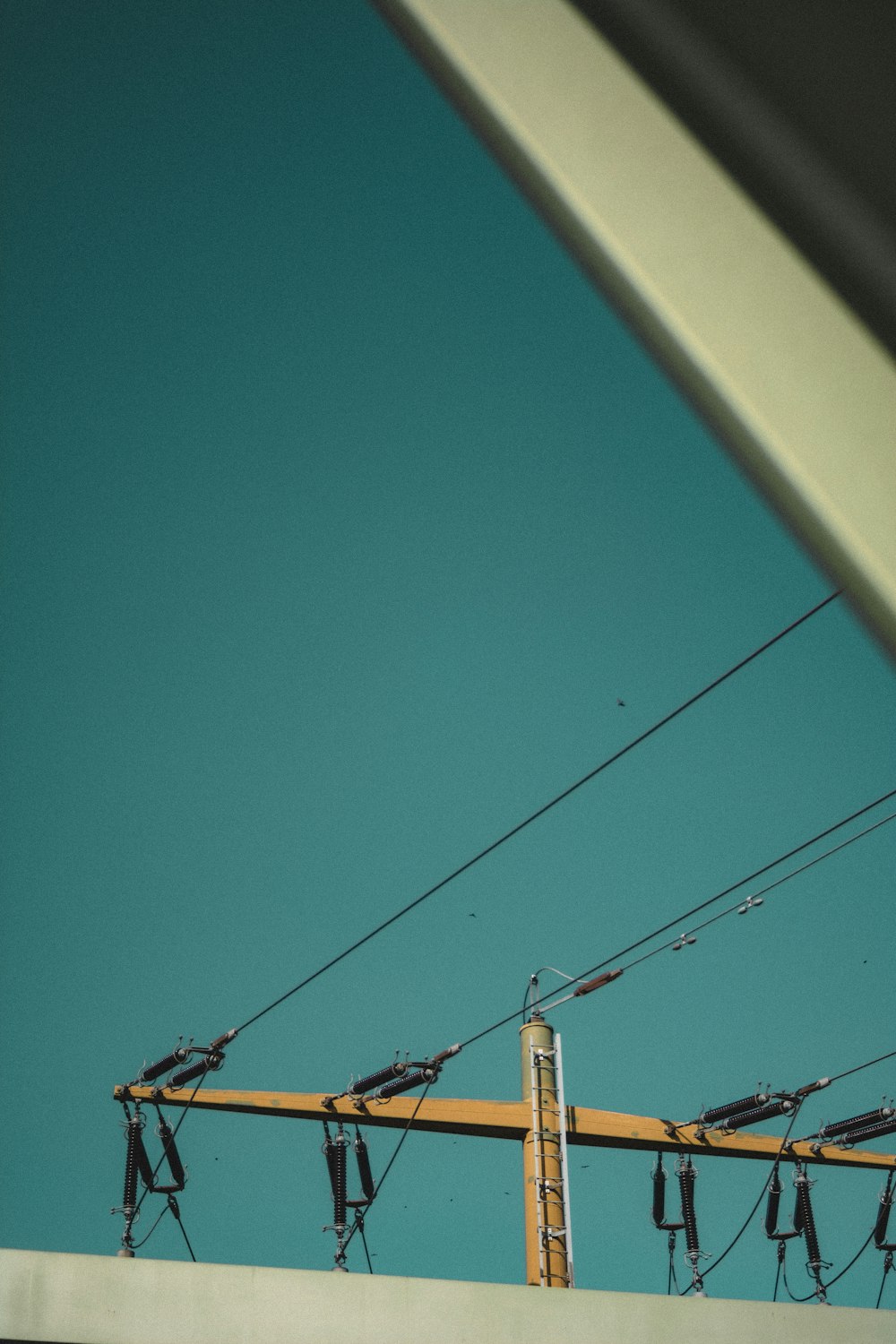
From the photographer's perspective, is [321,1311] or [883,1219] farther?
[883,1219]

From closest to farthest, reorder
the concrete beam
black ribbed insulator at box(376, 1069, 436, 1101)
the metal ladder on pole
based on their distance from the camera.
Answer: the concrete beam → the metal ladder on pole → black ribbed insulator at box(376, 1069, 436, 1101)

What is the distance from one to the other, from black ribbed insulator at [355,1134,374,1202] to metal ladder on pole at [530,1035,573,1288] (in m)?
3.77

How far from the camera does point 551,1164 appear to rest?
45.2 ft

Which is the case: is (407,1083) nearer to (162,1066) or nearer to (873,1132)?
(162,1066)

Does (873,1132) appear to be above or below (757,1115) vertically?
below

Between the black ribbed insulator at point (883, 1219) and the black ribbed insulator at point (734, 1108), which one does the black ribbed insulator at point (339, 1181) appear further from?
the black ribbed insulator at point (883, 1219)

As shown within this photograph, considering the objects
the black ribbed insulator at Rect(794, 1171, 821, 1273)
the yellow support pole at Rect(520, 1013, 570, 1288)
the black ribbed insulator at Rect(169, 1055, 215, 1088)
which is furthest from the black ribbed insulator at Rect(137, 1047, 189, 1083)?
the black ribbed insulator at Rect(794, 1171, 821, 1273)

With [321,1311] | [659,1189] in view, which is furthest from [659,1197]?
[321,1311]

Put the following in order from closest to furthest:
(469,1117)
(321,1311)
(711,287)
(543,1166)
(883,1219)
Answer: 1. (711,287)
2. (321,1311)
3. (543,1166)
4. (469,1117)
5. (883,1219)

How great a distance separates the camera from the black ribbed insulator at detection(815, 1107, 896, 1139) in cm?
1767

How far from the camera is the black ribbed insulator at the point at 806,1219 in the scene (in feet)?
58.3

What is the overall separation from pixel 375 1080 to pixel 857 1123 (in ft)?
26.0

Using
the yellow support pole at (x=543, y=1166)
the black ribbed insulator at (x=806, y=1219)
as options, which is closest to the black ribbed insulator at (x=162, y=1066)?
the yellow support pole at (x=543, y=1166)

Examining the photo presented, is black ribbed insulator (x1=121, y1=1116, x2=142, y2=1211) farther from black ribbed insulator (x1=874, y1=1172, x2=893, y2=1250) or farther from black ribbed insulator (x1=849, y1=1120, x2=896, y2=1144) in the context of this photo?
black ribbed insulator (x1=874, y1=1172, x2=893, y2=1250)
